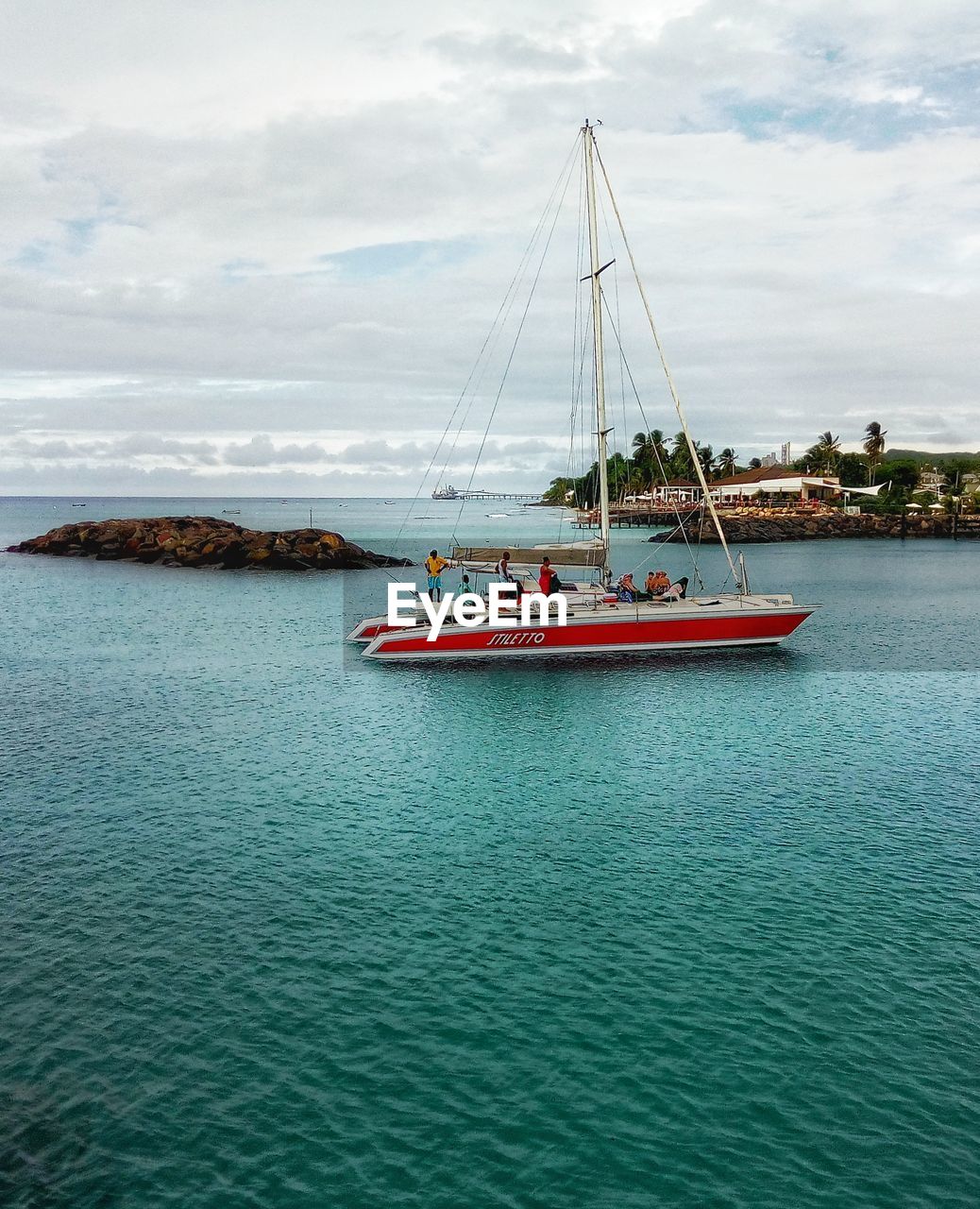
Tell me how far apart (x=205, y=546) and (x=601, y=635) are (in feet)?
216

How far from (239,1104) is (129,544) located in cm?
10043

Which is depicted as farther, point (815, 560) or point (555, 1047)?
point (815, 560)

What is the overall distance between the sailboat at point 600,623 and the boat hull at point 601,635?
0.04 meters

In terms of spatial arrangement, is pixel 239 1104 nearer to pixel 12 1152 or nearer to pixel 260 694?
pixel 12 1152

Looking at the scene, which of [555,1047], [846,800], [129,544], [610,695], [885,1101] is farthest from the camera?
[129,544]

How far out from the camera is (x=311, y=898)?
1712 cm

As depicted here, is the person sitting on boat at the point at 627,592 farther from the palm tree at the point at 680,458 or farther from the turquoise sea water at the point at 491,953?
the palm tree at the point at 680,458

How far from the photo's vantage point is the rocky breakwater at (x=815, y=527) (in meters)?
145

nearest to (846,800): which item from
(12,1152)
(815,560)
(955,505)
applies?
(12,1152)

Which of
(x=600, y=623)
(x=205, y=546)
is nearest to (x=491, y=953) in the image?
(x=600, y=623)

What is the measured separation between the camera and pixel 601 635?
3894 centimetres

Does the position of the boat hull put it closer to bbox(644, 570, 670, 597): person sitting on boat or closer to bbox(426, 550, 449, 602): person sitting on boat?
bbox(644, 570, 670, 597): person sitting on boat

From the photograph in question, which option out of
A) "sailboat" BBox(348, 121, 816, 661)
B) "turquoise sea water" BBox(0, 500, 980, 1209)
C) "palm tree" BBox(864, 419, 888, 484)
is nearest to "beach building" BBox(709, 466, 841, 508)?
"palm tree" BBox(864, 419, 888, 484)

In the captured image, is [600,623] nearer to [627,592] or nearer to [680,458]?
[627,592]
